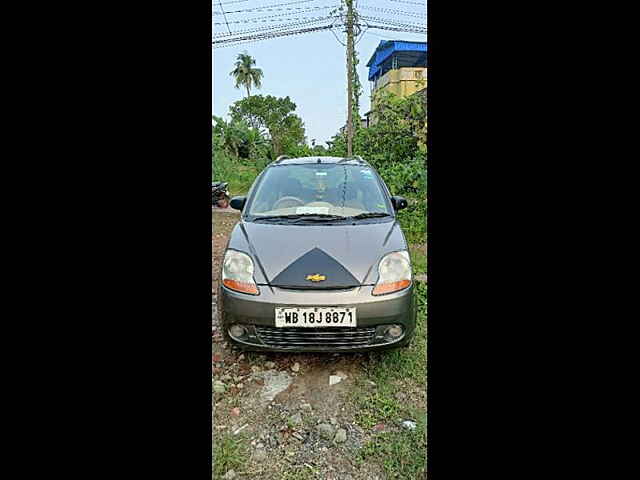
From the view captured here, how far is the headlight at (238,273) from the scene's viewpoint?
2512mm

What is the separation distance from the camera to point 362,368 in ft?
9.00

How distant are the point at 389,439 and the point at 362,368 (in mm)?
716

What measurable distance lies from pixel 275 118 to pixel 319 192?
14.1m

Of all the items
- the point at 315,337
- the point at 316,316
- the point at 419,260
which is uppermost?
the point at 419,260

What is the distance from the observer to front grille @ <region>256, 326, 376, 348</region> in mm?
2400

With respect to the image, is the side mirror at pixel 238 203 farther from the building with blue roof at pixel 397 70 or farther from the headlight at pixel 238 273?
the building with blue roof at pixel 397 70

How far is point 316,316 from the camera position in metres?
2.38

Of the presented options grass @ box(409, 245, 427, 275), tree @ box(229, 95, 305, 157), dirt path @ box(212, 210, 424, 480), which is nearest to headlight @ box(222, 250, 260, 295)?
dirt path @ box(212, 210, 424, 480)

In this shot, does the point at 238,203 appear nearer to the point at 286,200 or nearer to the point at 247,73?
the point at 286,200

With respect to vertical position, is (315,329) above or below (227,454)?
→ above

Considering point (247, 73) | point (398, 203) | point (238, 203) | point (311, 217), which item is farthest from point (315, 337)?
point (247, 73)

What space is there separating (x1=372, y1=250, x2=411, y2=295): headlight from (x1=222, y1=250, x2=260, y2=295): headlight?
0.71 meters
